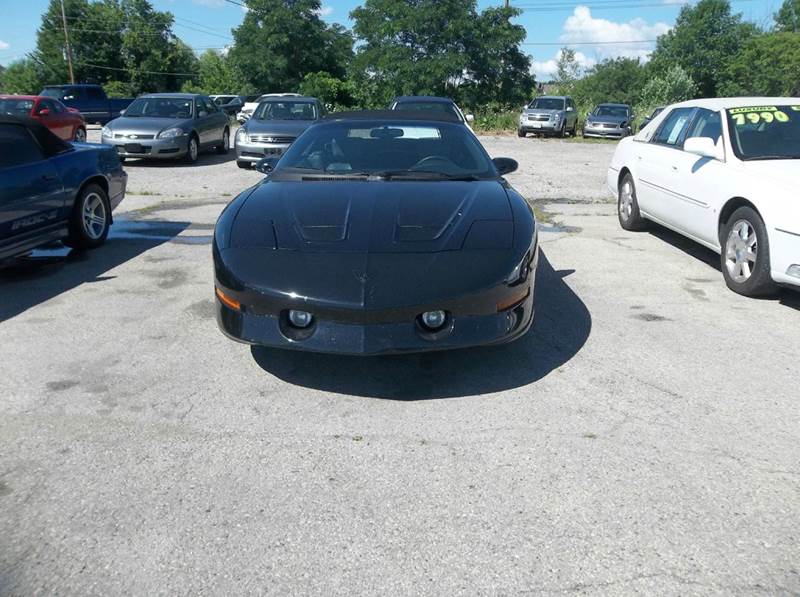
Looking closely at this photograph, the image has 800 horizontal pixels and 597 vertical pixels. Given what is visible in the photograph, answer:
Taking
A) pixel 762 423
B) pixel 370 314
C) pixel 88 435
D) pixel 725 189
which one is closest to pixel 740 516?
pixel 762 423

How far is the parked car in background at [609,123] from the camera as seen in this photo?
2544 cm

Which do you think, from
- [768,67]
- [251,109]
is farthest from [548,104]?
[768,67]

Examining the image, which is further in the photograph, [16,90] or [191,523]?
[16,90]

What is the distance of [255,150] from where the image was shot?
1341 centimetres

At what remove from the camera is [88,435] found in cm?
328

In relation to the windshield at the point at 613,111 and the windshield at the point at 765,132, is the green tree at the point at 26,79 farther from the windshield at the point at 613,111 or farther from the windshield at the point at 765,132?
the windshield at the point at 765,132

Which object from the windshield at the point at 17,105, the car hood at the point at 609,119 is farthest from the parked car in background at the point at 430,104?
the car hood at the point at 609,119

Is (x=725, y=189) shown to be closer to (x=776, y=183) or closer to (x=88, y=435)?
(x=776, y=183)

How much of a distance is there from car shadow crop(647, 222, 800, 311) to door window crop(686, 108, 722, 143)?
113 cm

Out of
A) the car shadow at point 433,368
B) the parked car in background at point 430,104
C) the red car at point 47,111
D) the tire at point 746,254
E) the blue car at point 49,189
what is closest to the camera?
the car shadow at point 433,368

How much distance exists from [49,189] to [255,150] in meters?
Result: 7.43

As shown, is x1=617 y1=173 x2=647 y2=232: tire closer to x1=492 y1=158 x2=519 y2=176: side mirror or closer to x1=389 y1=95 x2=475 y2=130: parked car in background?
x1=492 y1=158 x2=519 y2=176: side mirror

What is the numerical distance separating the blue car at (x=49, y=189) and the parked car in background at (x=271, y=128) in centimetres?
556

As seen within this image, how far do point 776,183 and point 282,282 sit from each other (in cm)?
382
